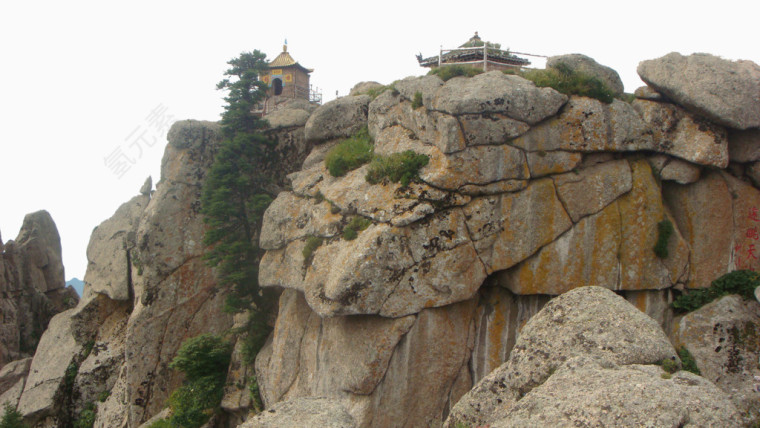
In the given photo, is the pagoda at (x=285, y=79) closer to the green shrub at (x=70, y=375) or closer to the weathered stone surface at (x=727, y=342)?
the green shrub at (x=70, y=375)

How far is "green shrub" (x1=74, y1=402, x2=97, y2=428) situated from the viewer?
2678 centimetres

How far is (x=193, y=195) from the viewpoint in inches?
1029

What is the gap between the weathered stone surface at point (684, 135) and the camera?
63.4ft

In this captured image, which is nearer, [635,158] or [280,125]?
[635,158]

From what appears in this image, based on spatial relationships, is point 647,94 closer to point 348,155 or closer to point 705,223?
point 705,223

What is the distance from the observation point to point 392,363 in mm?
17578

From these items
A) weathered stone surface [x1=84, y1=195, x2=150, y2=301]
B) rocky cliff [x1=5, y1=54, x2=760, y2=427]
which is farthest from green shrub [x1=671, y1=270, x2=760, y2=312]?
weathered stone surface [x1=84, y1=195, x2=150, y2=301]

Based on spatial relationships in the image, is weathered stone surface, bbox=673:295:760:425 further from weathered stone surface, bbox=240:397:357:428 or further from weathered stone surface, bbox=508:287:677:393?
weathered stone surface, bbox=240:397:357:428

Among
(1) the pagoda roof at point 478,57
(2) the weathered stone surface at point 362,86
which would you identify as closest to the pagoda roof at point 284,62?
(2) the weathered stone surface at point 362,86

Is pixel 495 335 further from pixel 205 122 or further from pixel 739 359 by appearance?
pixel 205 122

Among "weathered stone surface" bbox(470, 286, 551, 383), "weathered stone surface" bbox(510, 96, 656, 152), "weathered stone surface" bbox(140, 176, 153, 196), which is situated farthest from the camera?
"weathered stone surface" bbox(140, 176, 153, 196)

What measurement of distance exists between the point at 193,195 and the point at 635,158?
2036 cm

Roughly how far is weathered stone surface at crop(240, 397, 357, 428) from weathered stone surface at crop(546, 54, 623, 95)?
1684cm

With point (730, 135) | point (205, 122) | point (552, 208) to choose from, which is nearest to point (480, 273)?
point (552, 208)
